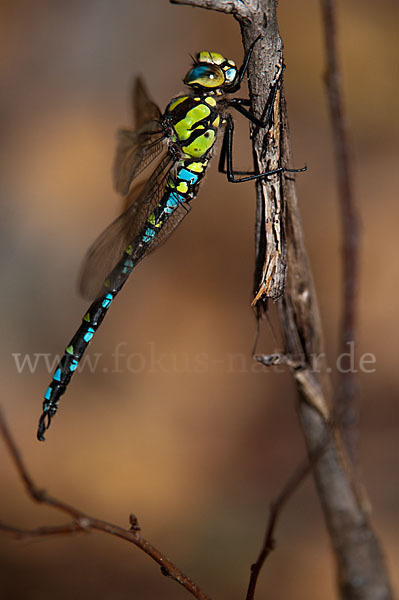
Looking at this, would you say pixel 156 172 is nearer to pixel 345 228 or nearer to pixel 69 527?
pixel 345 228

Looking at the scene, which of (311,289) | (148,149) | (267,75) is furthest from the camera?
(148,149)

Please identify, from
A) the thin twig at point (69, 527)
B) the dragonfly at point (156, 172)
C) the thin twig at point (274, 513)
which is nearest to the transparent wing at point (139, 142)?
the dragonfly at point (156, 172)

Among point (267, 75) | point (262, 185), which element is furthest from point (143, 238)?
point (267, 75)

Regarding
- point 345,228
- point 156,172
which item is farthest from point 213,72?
point 345,228

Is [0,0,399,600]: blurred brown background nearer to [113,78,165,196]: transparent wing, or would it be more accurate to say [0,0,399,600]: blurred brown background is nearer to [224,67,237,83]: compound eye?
[113,78,165,196]: transparent wing

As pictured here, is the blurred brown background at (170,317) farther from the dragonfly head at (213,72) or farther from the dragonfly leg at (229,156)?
the dragonfly head at (213,72)

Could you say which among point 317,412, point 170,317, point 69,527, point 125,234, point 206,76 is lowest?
point 69,527

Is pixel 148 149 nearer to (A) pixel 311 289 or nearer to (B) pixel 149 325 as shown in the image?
(A) pixel 311 289
